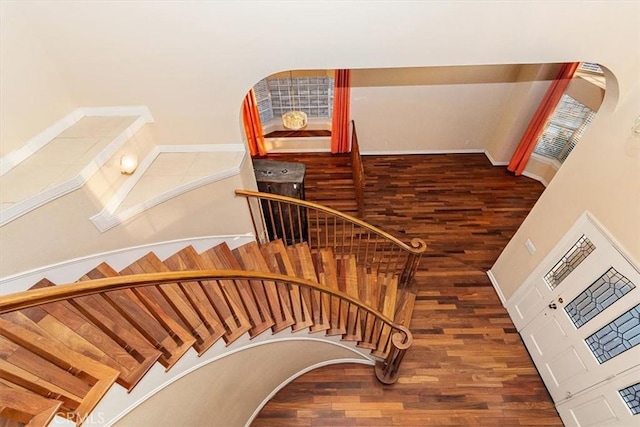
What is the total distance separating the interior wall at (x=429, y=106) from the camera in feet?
19.4

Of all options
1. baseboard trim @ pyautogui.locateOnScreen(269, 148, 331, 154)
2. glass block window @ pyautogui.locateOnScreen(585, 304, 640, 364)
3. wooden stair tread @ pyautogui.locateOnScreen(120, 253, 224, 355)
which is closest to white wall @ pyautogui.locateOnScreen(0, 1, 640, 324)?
glass block window @ pyautogui.locateOnScreen(585, 304, 640, 364)

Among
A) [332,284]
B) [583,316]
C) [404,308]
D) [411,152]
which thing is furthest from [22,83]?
[411,152]

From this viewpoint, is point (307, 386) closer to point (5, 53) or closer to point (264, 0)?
point (264, 0)

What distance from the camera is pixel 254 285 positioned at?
2848 mm

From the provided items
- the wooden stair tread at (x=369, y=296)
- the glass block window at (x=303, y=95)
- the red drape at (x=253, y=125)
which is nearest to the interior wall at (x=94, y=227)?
the wooden stair tread at (x=369, y=296)

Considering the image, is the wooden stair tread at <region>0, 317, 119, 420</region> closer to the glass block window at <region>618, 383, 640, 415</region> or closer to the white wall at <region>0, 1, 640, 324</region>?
the white wall at <region>0, 1, 640, 324</region>

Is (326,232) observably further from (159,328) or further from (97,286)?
(97,286)

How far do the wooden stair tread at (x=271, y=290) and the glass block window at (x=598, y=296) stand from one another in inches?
114

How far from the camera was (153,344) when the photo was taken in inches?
72.4

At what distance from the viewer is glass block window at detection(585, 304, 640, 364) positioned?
233cm

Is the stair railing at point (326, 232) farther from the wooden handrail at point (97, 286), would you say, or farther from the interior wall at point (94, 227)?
the wooden handrail at point (97, 286)

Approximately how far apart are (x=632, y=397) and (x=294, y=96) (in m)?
6.85

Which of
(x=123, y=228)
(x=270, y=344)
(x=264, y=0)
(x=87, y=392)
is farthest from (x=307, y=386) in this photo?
(x=264, y=0)

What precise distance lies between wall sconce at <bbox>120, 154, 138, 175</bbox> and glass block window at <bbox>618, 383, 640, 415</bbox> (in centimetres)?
478
